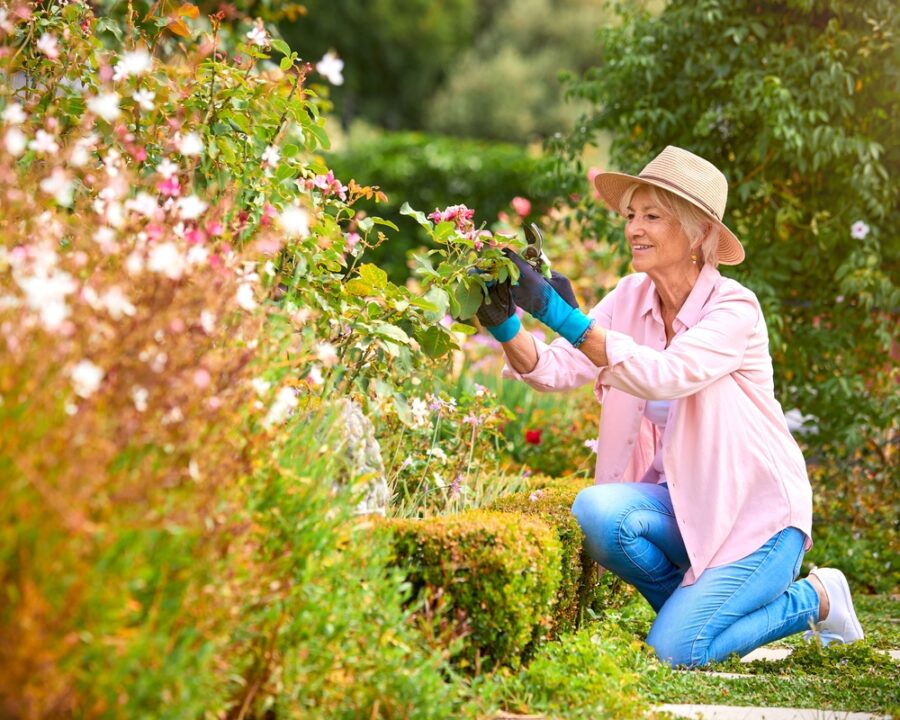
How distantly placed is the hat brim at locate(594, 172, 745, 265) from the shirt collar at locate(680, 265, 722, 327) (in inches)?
4.7

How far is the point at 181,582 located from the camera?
5.88ft

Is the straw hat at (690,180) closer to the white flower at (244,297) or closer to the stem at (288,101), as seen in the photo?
the stem at (288,101)

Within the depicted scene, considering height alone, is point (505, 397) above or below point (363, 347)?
above

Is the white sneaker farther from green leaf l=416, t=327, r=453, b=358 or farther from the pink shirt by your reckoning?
green leaf l=416, t=327, r=453, b=358

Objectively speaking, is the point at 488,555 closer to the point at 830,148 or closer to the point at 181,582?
the point at 181,582

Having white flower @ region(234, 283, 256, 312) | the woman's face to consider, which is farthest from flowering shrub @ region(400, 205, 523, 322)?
white flower @ region(234, 283, 256, 312)

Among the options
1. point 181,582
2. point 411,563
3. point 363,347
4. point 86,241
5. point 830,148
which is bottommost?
point 181,582

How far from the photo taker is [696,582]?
3.25 metres

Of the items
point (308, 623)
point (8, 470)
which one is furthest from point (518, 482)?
point (8, 470)

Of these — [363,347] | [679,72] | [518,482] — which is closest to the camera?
[363,347]

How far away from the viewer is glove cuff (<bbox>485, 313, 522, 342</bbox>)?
10.6 feet

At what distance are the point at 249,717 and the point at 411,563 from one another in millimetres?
572

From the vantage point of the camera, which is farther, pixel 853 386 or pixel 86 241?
pixel 853 386

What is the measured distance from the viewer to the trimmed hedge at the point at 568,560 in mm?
3016
